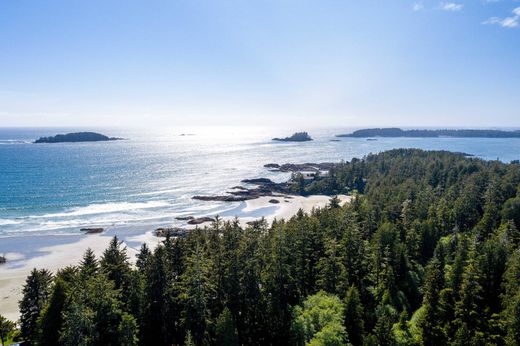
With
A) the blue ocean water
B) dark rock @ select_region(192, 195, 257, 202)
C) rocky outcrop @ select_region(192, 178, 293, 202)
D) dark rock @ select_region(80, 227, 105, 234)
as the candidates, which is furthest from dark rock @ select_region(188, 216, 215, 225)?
rocky outcrop @ select_region(192, 178, 293, 202)

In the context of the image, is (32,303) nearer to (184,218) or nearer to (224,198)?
(184,218)

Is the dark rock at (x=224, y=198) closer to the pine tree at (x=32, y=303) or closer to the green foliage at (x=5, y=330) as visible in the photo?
the pine tree at (x=32, y=303)

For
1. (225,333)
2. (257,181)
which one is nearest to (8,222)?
(225,333)

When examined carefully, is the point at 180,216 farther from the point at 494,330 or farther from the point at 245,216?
the point at 494,330

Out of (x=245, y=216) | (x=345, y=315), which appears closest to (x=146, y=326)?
(x=345, y=315)

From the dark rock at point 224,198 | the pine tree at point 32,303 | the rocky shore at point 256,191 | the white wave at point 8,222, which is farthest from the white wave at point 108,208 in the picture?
the pine tree at point 32,303

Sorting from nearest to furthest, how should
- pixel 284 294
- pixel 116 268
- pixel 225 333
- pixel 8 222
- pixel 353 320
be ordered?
pixel 225 333 → pixel 353 320 → pixel 116 268 → pixel 284 294 → pixel 8 222
